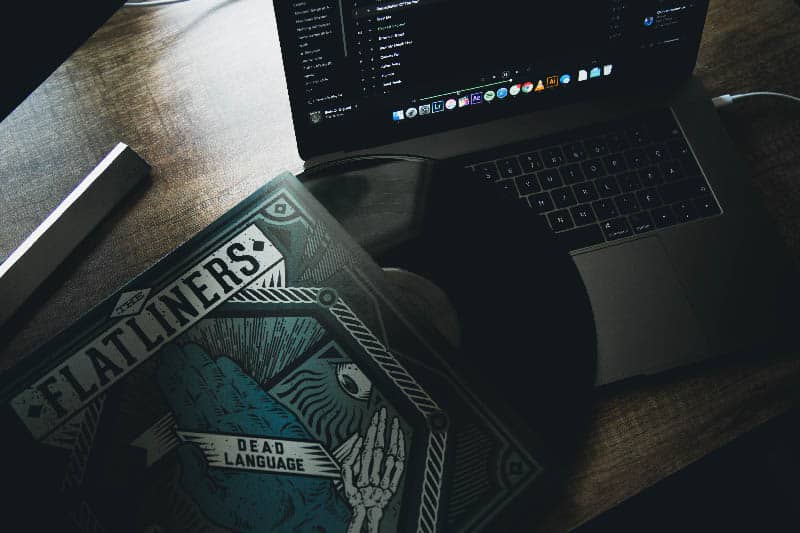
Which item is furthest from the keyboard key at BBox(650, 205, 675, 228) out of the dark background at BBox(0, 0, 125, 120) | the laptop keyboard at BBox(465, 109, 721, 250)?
the dark background at BBox(0, 0, 125, 120)

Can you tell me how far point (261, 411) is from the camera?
554 mm

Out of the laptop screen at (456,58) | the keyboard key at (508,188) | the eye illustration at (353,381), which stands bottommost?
the eye illustration at (353,381)

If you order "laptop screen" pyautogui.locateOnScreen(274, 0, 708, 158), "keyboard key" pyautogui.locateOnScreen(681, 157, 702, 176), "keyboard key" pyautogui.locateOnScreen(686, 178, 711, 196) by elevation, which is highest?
"laptop screen" pyautogui.locateOnScreen(274, 0, 708, 158)

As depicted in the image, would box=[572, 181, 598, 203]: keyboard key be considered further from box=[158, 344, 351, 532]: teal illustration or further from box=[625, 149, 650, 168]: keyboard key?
box=[158, 344, 351, 532]: teal illustration

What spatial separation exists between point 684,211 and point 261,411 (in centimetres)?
46

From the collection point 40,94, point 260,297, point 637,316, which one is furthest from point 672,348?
point 40,94

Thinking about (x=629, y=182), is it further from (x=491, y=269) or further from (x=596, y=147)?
(x=491, y=269)

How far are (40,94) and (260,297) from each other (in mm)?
382

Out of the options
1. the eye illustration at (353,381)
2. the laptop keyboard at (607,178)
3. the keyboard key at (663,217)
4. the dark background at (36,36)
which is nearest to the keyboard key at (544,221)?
the laptop keyboard at (607,178)

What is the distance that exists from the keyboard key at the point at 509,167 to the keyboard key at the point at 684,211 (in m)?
0.16

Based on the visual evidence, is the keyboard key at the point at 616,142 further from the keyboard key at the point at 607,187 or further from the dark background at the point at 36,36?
the dark background at the point at 36,36

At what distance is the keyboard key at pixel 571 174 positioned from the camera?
26.0 inches

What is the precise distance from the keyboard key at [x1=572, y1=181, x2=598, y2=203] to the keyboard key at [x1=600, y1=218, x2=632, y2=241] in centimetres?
3

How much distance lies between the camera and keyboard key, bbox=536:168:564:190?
0.66 meters
